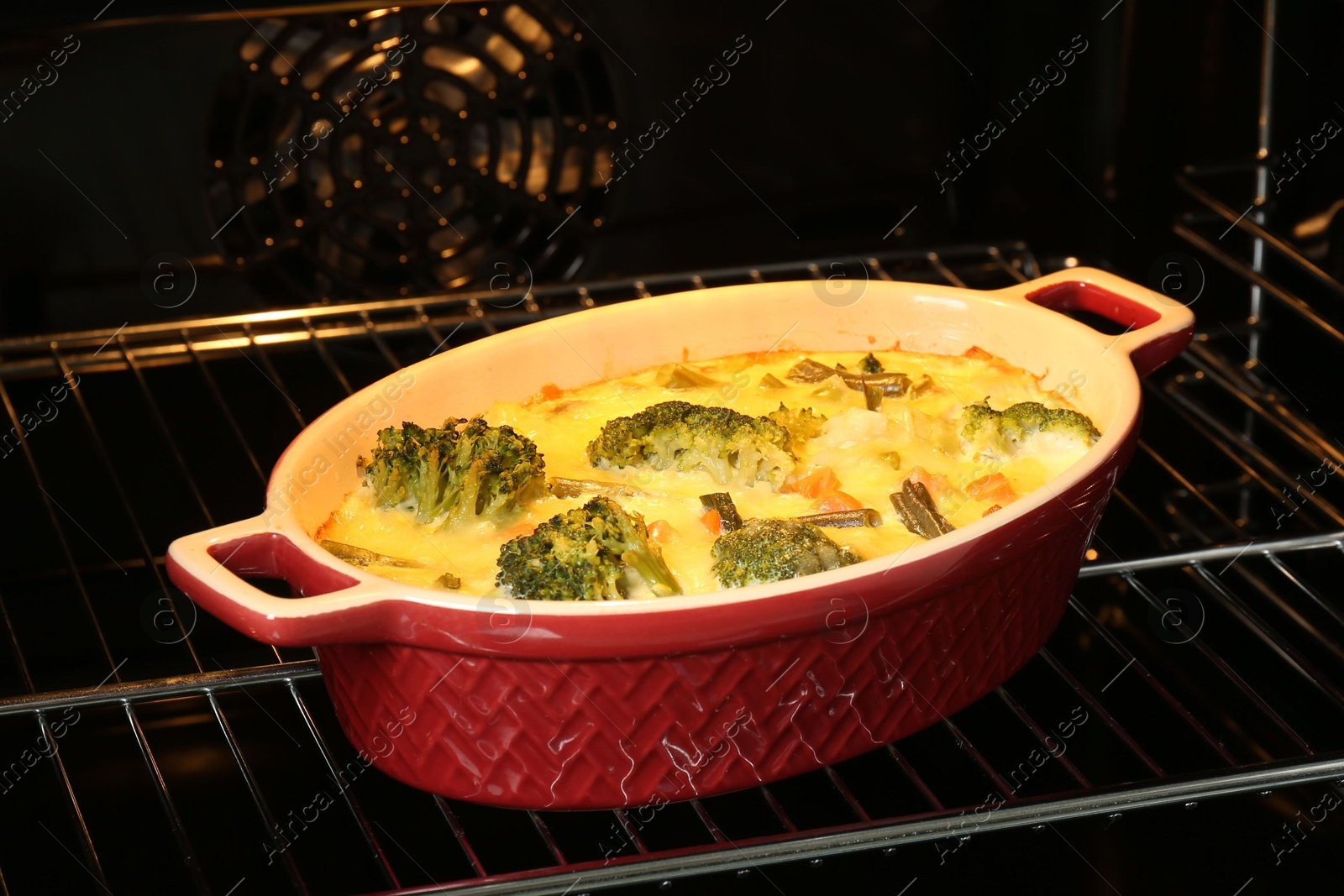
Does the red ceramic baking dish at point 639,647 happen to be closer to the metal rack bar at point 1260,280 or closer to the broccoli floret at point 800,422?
the broccoli floret at point 800,422

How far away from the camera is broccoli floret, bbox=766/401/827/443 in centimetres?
152

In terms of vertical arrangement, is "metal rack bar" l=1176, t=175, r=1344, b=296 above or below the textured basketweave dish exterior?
below

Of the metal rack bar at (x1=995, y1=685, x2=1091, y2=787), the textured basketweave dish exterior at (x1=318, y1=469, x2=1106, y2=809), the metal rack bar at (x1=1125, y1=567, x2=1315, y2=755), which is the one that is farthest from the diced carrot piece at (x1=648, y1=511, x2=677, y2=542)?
the metal rack bar at (x1=1125, y1=567, x2=1315, y2=755)

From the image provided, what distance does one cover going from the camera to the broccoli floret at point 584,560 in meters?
1.19

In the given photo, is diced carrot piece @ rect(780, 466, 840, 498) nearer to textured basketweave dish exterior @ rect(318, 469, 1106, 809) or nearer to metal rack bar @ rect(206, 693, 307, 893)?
textured basketweave dish exterior @ rect(318, 469, 1106, 809)

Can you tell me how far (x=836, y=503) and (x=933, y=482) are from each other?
0.10 metres

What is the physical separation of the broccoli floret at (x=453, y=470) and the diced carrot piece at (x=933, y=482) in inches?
14.1

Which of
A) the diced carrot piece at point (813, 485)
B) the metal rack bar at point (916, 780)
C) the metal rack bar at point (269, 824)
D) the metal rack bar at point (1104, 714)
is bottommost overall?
the metal rack bar at point (1104, 714)

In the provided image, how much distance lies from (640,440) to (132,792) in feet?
1.86

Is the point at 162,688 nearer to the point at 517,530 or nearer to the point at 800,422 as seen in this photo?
the point at 517,530

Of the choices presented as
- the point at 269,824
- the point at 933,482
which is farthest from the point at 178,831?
the point at 933,482

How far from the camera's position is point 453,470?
1369 millimetres

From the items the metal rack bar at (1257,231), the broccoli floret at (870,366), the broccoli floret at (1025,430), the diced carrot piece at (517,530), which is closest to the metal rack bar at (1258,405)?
the metal rack bar at (1257,231)

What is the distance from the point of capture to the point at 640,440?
57.9 inches
